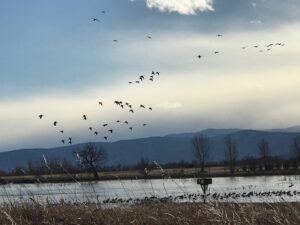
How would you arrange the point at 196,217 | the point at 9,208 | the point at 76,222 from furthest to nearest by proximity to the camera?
1. the point at 9,208
2. the point at 76,222
3. the point at 196,217

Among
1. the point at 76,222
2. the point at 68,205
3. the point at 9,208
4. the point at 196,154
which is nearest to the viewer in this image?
the point at 76,222

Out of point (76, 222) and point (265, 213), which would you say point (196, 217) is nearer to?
point (265, 213)

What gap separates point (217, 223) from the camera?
26.0 feet

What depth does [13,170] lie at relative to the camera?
48.5 ft

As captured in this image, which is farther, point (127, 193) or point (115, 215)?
point (127, 193)

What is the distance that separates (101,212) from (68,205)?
143 cm

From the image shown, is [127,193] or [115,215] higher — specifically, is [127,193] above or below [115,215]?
above

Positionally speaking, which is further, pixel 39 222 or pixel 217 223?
pixel 39 222

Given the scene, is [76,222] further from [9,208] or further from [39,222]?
[9,208]

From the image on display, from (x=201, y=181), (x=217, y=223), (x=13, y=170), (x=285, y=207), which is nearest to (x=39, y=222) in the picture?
(x=217, y=223)

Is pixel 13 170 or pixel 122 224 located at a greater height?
pixel 13 170

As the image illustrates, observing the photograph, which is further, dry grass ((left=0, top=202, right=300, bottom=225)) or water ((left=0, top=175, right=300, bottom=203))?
water ((left=0, top=175, right=300, bottom=203))

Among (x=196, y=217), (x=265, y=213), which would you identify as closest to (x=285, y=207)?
(x=265, y=213)

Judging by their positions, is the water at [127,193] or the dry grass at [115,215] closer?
the dry grass at [115,215]
